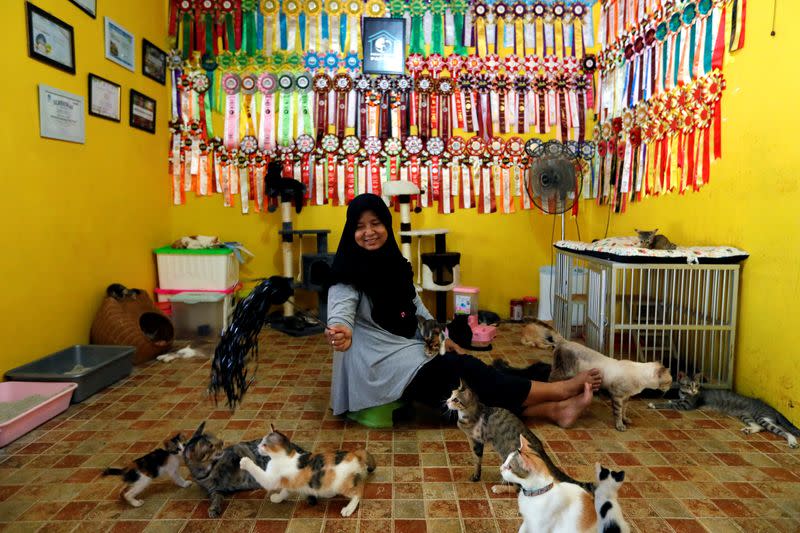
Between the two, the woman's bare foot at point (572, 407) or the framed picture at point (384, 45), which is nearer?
the woman's bare foot at point (572, 407)

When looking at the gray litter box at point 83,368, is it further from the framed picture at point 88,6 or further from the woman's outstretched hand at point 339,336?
the framed picture at point 88,6

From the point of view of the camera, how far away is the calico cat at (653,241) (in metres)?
3.15

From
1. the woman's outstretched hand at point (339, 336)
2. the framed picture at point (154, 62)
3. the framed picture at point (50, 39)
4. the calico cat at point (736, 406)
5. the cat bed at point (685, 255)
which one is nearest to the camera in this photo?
the woman's outstretched hand at point (339, 336)

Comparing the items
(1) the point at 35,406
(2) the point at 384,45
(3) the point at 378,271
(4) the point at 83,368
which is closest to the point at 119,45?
(2) the point at 384,45

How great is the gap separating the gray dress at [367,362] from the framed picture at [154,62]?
3529 millimetres

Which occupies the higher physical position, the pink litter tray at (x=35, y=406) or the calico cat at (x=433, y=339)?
the calico cat at (x=433, y=339)

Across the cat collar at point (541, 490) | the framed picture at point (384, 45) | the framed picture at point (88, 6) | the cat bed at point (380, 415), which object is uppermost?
the framed picture at point (384, 45)

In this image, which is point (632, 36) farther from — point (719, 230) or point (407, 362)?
point (407, 362)

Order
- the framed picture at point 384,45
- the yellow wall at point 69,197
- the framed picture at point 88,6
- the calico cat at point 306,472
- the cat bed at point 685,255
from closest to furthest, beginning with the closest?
the calico cat at point 306,472 → the cat bed at point 685,255 → the yellow wall at point 69,197 → the framed picture at point 88,6 → the framed picture at point 384,45

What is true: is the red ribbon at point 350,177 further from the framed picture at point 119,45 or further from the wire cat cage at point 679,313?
the wire cat cage at point 679,313

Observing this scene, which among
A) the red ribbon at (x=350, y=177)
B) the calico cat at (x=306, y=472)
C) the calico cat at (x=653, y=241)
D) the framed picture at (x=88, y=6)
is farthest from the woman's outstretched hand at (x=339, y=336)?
the framed picture at (x=88, y=6)

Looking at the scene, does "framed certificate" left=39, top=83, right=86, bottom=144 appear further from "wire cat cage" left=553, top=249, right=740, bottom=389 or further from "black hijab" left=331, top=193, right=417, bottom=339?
"wire cat cage" left=553, top=249, right=740, bottom=389

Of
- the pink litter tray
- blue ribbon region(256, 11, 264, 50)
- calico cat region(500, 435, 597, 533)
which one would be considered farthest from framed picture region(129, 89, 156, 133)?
calico cat region(500, 435, 597, 533)

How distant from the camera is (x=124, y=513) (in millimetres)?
1795
